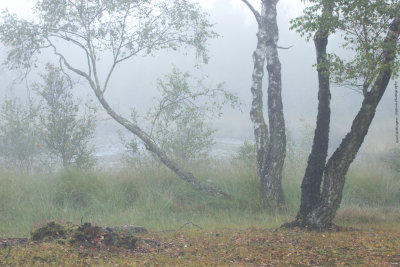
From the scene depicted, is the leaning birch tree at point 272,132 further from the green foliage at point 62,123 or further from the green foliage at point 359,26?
the green foliage at point 62,123

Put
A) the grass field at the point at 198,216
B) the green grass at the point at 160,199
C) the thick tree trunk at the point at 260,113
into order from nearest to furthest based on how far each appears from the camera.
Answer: the grass field at the point at 198,216
the green grass at the point at 160,199
the thick tree trunk at the point at 260,113

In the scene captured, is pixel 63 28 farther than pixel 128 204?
Yes

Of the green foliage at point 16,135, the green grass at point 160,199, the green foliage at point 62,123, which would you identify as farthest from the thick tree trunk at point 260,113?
the green foliage at point 16,135

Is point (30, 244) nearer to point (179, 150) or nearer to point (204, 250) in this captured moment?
point (204, 250)

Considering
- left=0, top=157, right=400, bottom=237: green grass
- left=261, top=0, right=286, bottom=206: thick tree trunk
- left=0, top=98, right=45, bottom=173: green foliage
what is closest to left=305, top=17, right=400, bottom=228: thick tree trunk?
left=0, top=157, right=400, bottom=237: green grass

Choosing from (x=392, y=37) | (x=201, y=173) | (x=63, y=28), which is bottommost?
(x=201, y=173)

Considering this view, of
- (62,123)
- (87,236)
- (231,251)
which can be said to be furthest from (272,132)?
(62,123)

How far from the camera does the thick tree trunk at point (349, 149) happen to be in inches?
268

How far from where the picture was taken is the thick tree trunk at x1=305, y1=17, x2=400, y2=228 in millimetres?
6801

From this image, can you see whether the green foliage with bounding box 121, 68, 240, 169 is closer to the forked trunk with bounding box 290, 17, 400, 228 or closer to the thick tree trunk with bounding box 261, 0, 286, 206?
the thick tree trunk with bounding box 261, 0, 286, 206

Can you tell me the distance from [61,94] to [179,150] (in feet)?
14.3

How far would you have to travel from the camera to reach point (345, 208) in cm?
941

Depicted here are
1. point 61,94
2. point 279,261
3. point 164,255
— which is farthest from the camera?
point 61,94

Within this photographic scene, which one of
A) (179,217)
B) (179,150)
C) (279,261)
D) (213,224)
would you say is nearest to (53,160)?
(179,150)
